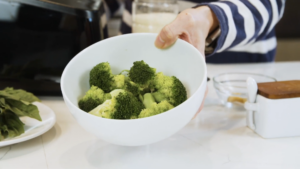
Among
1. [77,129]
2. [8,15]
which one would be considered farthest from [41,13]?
[77,129]

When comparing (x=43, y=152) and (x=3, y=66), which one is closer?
(x=43, y=152)

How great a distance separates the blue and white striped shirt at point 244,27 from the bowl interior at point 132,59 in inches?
8.1

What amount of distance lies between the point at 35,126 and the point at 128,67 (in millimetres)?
247

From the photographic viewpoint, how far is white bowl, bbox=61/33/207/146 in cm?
45

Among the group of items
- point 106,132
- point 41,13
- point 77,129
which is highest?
point 41,13

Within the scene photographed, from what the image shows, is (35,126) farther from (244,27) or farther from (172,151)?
(244,27)

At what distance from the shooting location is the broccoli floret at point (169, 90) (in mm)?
562

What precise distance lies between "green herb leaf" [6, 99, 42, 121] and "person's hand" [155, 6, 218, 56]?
0.30 m

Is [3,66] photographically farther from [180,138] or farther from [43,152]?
[180,138]

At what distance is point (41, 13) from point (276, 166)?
0.65 metres

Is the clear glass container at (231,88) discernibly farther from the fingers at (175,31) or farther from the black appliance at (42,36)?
the black appliance at (42,36)

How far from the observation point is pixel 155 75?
611 millimetres

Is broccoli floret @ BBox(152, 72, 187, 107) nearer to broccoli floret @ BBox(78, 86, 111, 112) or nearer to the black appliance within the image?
broccoli floret @ BBox(78, 86, 111, 112)

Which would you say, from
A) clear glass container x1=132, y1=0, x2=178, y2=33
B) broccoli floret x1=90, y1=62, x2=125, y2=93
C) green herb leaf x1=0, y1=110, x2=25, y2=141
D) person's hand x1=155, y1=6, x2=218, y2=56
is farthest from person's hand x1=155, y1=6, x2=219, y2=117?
green herb leaf x1=0, y1=110, x2=25, y2=141
